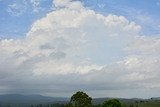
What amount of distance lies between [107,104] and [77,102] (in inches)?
331

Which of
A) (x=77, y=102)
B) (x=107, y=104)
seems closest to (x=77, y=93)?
(x=77, y=102)

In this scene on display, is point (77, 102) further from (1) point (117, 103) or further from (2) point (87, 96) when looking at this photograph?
(1) point (117, 103)

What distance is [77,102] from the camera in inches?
3679

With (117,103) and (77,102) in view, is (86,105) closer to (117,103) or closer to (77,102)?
(77,102)

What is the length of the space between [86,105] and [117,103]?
870cm

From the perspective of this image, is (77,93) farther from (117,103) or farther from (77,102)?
(117,103)

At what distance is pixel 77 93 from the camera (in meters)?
93.0

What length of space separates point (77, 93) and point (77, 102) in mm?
2565

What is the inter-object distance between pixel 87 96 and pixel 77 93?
306 centimetres

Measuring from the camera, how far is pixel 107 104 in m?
94.3

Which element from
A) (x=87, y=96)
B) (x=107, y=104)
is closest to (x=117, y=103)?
(x=107, y=104)

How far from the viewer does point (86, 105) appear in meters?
92.9

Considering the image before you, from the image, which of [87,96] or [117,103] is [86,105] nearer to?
[87,96]

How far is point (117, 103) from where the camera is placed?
94062 mm
